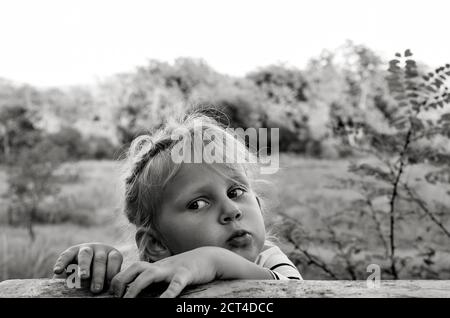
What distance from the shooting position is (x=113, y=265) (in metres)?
1.13

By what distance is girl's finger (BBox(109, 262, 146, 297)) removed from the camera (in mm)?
944

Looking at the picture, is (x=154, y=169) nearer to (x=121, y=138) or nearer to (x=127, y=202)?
(x=127, y=202)

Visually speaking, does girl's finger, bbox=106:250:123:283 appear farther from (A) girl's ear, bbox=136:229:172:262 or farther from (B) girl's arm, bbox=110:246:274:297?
(A) girl's ear, bbox=136:229:172:262

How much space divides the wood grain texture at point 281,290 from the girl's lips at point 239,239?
248mm

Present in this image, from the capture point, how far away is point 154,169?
57.3 inches

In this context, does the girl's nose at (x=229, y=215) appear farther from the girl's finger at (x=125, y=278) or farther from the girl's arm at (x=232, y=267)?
the girl's finger at (x=125, y=278)

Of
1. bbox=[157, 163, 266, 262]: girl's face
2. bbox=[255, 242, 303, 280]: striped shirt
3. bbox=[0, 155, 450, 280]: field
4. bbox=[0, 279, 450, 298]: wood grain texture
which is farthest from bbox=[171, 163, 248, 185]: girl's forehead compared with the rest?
bbox=[0, 155, 450, 280]: field

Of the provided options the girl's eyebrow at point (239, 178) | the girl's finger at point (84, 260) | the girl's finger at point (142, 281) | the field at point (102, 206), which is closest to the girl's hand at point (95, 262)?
the girl's finger at point (84, 260)

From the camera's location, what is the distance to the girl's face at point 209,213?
1260 millimetres

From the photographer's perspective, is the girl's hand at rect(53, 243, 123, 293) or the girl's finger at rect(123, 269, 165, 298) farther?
the girl's hand at rect(53, 243, 123, 293)

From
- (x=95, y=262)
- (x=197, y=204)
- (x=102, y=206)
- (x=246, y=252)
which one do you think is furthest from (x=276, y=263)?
(x=102, y=206)

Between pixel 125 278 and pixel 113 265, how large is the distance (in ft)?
0.62

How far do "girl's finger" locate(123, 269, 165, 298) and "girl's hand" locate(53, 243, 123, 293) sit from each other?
0.16 m

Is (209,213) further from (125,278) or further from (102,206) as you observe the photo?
(102,206)
